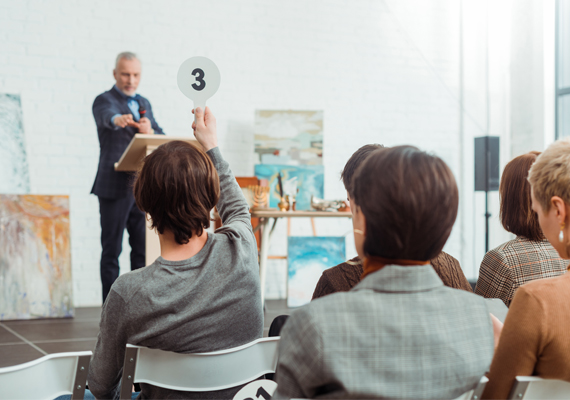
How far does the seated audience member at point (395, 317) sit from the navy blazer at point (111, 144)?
2.75 metres

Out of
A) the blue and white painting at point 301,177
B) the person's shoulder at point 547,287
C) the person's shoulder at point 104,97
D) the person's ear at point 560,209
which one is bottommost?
the person's shoulder at point 547,287

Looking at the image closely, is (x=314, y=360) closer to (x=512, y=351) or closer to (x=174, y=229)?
(x=512, y=351)

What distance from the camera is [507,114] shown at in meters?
5.02

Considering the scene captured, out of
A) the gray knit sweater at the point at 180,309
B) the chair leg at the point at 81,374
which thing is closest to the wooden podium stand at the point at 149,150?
the gray knit sweater at the point at 180,309

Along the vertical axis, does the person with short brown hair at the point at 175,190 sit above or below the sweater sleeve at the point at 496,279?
above

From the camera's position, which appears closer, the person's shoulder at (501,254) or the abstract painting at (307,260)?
the person's shoulder at (501,254)

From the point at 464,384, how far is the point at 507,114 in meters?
4.85

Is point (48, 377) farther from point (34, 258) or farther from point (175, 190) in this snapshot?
point (34, 258)

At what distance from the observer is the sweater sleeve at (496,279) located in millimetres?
1465

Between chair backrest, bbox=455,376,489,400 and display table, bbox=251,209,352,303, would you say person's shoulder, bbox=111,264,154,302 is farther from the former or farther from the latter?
display table, bbox=251,209,352,303

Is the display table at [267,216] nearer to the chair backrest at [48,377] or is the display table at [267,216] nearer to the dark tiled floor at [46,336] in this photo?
the dark tiled floor at [46,336]

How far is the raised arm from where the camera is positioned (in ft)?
4.28

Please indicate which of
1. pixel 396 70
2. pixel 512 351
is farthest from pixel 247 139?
pixel 512 351

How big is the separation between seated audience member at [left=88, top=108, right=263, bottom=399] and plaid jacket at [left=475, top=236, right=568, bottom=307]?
0.75 m
